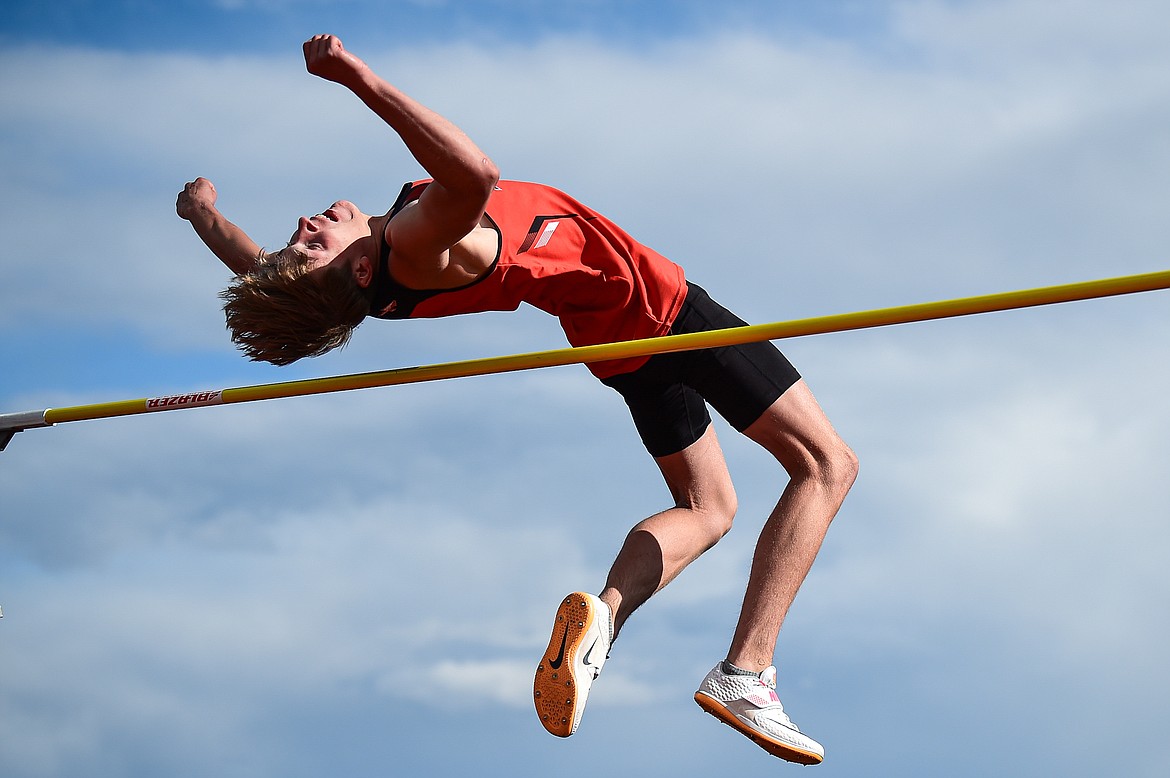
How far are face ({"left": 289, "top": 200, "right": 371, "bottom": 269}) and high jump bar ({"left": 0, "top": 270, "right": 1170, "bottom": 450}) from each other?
398 mm

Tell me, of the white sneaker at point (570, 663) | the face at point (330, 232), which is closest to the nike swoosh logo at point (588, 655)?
the white sneaker at point (570, 663)

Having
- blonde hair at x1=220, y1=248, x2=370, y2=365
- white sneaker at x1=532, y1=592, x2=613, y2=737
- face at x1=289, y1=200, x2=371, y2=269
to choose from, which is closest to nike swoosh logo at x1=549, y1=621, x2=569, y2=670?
white sneaker at x1=532, y1=592, x2=613, y2=737

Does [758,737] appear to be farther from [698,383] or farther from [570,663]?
[698,383]

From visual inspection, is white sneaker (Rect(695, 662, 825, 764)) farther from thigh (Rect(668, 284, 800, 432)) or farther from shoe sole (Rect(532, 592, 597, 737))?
thigh (Rect(668, 284, 800, 432))

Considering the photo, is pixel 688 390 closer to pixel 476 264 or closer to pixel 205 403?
pixel 476 264

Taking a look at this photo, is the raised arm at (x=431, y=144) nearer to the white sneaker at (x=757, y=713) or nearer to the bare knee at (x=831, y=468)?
the bare knee at (x=831, y=468)

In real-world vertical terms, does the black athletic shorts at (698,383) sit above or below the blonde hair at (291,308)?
above

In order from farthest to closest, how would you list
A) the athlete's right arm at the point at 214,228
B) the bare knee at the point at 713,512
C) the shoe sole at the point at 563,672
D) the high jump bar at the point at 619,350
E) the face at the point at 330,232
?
the athlete's right arm at the point at 214,228 < the bare knee at the point at 713,512 < the face at the point at 330,232 < the shoe sole at the point at 563,672 < the high jump bar at the point at 619,350

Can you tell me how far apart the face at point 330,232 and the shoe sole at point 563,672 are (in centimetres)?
126

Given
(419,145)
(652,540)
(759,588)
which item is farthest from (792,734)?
(419,145)

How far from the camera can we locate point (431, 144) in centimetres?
404

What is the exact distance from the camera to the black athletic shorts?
15.1 ft

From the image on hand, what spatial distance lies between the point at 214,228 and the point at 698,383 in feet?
5.94

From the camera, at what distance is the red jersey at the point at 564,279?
4.54 metres
